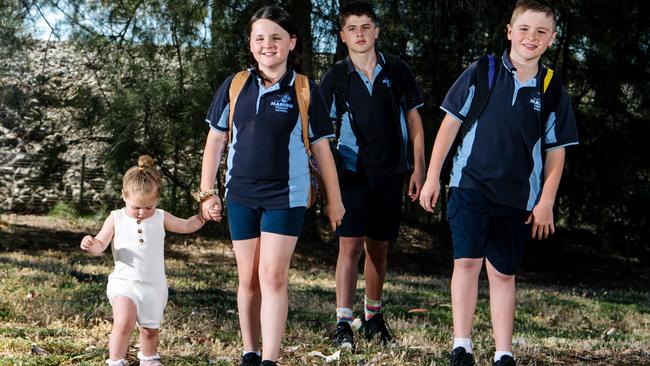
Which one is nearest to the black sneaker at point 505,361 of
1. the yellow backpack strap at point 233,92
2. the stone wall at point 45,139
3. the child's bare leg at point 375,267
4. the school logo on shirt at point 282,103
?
the child's bare leg at point 375,267

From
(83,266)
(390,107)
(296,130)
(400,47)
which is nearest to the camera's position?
(296,130)

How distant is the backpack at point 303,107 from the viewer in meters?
4.11

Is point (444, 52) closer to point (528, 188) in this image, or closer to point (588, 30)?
point (588, 30)

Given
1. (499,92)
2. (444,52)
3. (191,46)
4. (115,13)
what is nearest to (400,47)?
(444,52)

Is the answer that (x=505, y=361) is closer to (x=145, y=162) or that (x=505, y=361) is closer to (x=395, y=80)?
(x=395, y=80)

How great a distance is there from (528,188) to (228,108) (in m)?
1.64

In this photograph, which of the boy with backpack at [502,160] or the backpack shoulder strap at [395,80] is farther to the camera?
the backpack shoulder strap at [395,80]

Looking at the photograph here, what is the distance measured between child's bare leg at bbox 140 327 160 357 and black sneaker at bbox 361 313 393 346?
158 cm

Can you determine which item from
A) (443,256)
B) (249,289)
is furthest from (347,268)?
Answer: (443,256)

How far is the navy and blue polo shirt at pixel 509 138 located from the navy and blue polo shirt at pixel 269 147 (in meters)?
0.81

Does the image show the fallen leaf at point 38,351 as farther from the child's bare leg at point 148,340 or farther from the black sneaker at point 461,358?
the black sneaker at point 461,358

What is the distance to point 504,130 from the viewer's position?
4.25m

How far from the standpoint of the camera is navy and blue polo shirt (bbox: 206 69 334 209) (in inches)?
158

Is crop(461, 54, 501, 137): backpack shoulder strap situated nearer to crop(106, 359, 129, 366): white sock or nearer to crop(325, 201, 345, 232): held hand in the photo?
crop(325, 201, 345, 232): held hand
